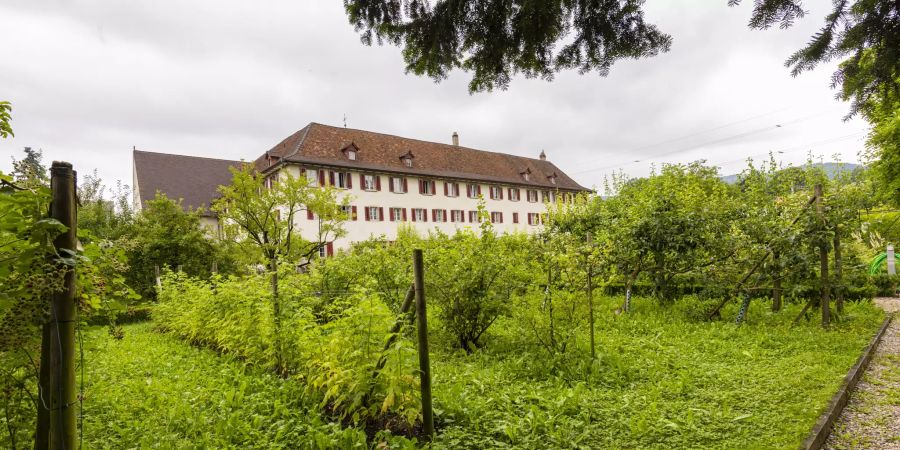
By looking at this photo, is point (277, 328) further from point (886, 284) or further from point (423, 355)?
point (886, 284)

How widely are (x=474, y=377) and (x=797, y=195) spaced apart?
928cm

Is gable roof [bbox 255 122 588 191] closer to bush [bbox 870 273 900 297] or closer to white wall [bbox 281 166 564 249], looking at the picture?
white wall [bbox 281 166 564 249]

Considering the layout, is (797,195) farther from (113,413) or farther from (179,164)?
(179,164)

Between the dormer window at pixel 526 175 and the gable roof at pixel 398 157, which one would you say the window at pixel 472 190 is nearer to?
the gable roof at pixel 398 157

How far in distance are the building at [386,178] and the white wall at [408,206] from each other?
7 centimetres

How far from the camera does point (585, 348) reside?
7.30 metres

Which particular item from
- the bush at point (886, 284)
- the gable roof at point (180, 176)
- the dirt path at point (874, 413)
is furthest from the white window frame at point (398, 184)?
the dirt path at point (874, 413)

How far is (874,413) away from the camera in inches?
194

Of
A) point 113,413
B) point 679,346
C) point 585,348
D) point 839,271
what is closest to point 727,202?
point 839,271

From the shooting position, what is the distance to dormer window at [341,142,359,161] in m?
34.8

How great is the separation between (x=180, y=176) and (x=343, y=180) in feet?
61.4

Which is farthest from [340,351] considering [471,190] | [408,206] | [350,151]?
[471,190]

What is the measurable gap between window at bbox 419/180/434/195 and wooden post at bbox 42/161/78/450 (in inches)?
1419

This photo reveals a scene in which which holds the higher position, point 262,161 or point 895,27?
point 262,161
